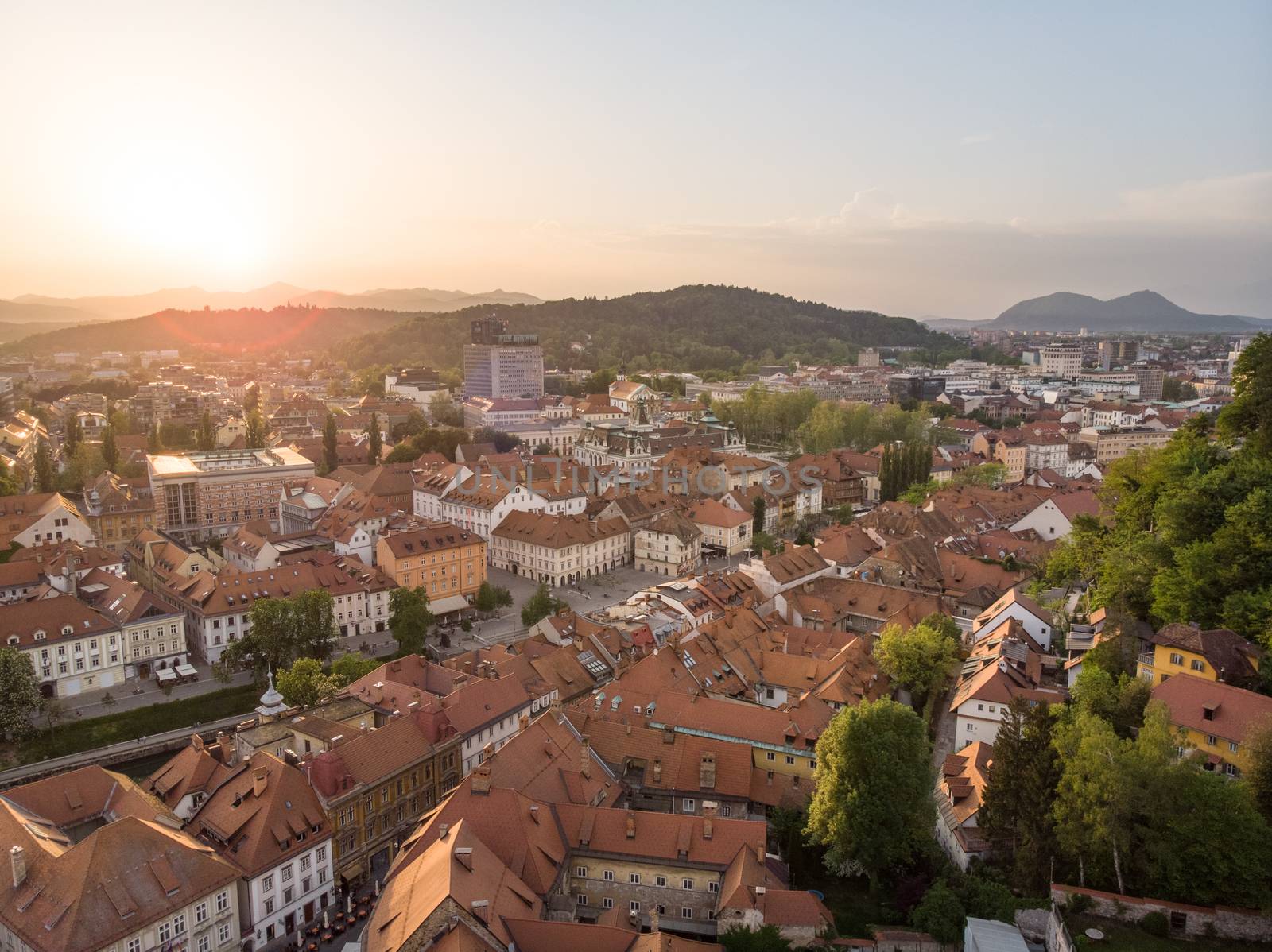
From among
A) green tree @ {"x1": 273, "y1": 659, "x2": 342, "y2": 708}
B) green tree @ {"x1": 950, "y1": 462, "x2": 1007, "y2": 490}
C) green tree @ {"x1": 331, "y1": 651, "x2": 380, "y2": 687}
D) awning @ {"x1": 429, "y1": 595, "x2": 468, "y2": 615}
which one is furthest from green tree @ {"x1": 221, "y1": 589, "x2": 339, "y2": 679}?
green tree @ {"x1": 950, "y1": 462, "x2": 1007, "y2": 490}

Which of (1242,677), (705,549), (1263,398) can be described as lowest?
(705,549)

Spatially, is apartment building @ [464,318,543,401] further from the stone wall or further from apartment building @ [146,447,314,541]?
the stone wall

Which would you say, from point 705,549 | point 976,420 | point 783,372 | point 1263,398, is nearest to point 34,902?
point 1263,398

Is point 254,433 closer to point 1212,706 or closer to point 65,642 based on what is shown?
point 65,642

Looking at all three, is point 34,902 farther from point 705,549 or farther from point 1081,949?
point 705,549

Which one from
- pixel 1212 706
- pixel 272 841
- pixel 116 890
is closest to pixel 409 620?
pixel 272 841

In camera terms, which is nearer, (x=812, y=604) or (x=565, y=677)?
(x=565, y=677)
